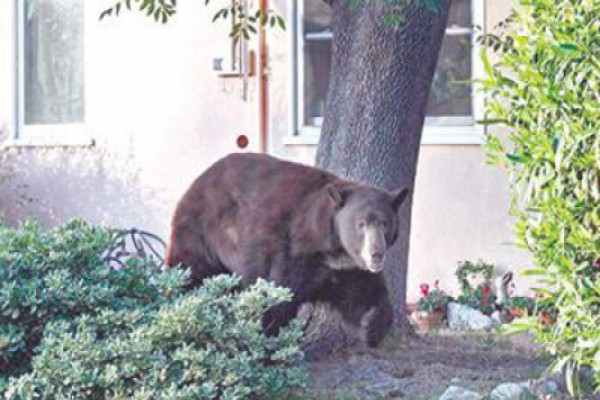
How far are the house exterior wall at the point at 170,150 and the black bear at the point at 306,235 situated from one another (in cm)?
342

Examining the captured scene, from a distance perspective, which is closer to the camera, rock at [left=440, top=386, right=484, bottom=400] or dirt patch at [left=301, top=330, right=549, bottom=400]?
rock at [left=440, top=386, right=484, bottom=400]

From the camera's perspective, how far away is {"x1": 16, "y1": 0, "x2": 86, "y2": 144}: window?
1302 centimetres

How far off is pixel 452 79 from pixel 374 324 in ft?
13.4

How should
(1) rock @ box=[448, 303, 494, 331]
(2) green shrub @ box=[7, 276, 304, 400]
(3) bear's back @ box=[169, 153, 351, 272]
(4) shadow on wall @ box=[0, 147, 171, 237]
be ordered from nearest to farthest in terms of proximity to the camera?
(2) green shrub @ box=[7, 276, 304, 400] → (3) bear's back @ box=[169, 153, 351, 272] → (1) rock @ box=[448, 303, 494, 331] → (4) shadow on wall @ box=[0, 147, 171, 237]

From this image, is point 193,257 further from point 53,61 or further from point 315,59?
point 53,61

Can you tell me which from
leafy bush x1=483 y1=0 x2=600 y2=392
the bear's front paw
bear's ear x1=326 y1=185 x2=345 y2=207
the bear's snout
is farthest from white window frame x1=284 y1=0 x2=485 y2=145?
leafy bush x1=483 y1=0 x2=600 y2=392

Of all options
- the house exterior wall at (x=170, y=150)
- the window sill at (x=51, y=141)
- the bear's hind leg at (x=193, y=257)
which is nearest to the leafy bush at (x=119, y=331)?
the bear's hind leg at (x=193, y=257)

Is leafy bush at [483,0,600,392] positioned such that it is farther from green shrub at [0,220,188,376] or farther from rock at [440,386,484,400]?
green shrub at [0,220,188,376]

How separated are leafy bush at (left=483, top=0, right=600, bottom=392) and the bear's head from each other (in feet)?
5.06

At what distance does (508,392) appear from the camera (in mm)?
6555

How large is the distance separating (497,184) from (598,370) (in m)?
5.78

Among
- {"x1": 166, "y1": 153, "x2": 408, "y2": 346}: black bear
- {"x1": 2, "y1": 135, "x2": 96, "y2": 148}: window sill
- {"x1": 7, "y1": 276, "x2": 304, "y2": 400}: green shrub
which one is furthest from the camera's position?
{"x1": 2, "y1": 135, "x2": 96, "y2": 148}: window sill

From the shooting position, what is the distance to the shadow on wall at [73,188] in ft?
40.8

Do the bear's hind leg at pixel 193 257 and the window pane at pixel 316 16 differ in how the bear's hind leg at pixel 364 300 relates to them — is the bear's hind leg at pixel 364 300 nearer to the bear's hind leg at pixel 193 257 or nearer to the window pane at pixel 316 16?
the bear's hind leg at pixel 193 257
